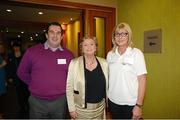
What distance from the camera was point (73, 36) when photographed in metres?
7.14

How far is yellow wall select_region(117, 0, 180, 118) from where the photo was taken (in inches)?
127

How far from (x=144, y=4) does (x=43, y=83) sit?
7.86ft

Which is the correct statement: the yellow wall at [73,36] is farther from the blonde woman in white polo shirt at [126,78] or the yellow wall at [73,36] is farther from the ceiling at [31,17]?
the blonde woman in white polo shirt at [126,78]

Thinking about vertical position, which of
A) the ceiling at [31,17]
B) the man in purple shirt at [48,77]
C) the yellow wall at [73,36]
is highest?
the ceiling at [31,17]

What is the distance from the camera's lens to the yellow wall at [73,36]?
6.74 metres

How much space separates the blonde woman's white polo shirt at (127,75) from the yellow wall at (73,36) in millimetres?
4494

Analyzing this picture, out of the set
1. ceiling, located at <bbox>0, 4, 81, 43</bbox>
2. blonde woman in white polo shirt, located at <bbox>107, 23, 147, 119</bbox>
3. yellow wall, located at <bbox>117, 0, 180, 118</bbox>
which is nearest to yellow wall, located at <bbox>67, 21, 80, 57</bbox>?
ceiling, located at <bbox>0, 4, 81, 43</bbox>

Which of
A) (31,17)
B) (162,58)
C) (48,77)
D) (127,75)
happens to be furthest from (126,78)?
(31,17)

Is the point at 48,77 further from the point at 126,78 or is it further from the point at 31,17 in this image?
the point at 31,17

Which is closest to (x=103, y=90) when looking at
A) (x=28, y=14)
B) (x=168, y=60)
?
(x=168, y=60)

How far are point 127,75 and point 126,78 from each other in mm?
29

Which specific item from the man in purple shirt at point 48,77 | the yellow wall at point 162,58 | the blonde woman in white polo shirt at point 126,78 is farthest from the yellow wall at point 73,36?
the blonde woman in white polo shirt at point 126,78

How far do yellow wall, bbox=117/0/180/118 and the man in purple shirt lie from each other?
1636 mm

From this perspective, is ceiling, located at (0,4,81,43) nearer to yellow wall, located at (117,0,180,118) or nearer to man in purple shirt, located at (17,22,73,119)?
yellow wall, located at (117,0,180,118)
